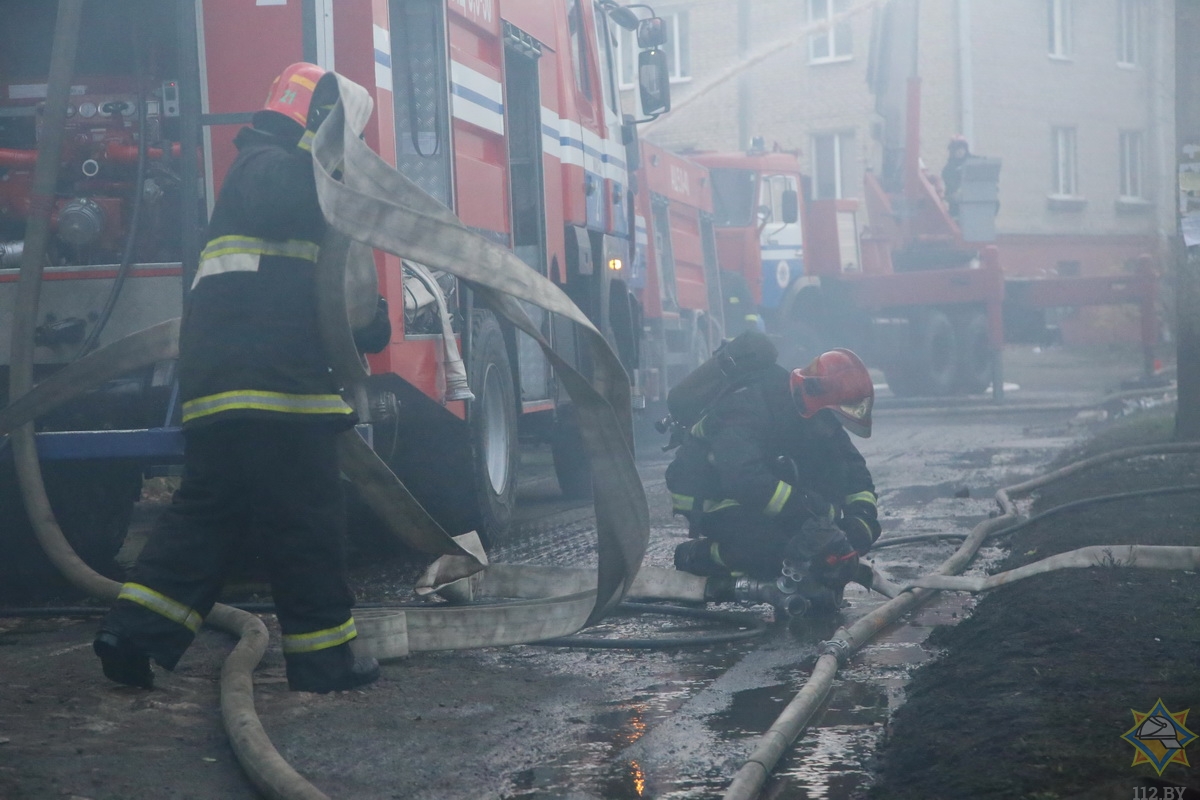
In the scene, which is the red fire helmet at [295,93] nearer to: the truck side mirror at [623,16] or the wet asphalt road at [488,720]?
the wet asphalt road at [488,720]

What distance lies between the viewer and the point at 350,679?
3930mm

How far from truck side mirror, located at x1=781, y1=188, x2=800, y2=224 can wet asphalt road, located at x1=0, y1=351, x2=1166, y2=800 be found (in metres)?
11.5

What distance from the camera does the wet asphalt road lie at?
3119 millimetres

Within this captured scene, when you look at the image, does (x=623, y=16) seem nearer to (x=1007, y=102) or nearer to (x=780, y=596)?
(x=780, y=596)

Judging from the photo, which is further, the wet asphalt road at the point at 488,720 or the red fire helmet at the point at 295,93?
the red fire helmet at the point at 295,93

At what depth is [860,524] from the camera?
5.07 m

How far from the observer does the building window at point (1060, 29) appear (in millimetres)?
29547

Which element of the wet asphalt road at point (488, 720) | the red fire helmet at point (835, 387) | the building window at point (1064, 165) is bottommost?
the wet asphalt road at point (488, 720)

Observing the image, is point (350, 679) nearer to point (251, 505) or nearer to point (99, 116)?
point (251, 505)

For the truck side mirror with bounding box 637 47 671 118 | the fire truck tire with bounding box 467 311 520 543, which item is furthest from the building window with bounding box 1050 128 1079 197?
the fire truck tire with bounding box 467 311 520 543

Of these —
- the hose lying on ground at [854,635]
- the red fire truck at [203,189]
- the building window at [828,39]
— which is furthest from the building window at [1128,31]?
the red fire truck at [203,189]

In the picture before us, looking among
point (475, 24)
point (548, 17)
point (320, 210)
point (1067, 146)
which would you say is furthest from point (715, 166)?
point (1067, 146)

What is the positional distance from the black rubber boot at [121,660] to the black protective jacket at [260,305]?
620 millimetres

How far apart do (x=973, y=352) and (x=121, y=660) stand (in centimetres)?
1548
